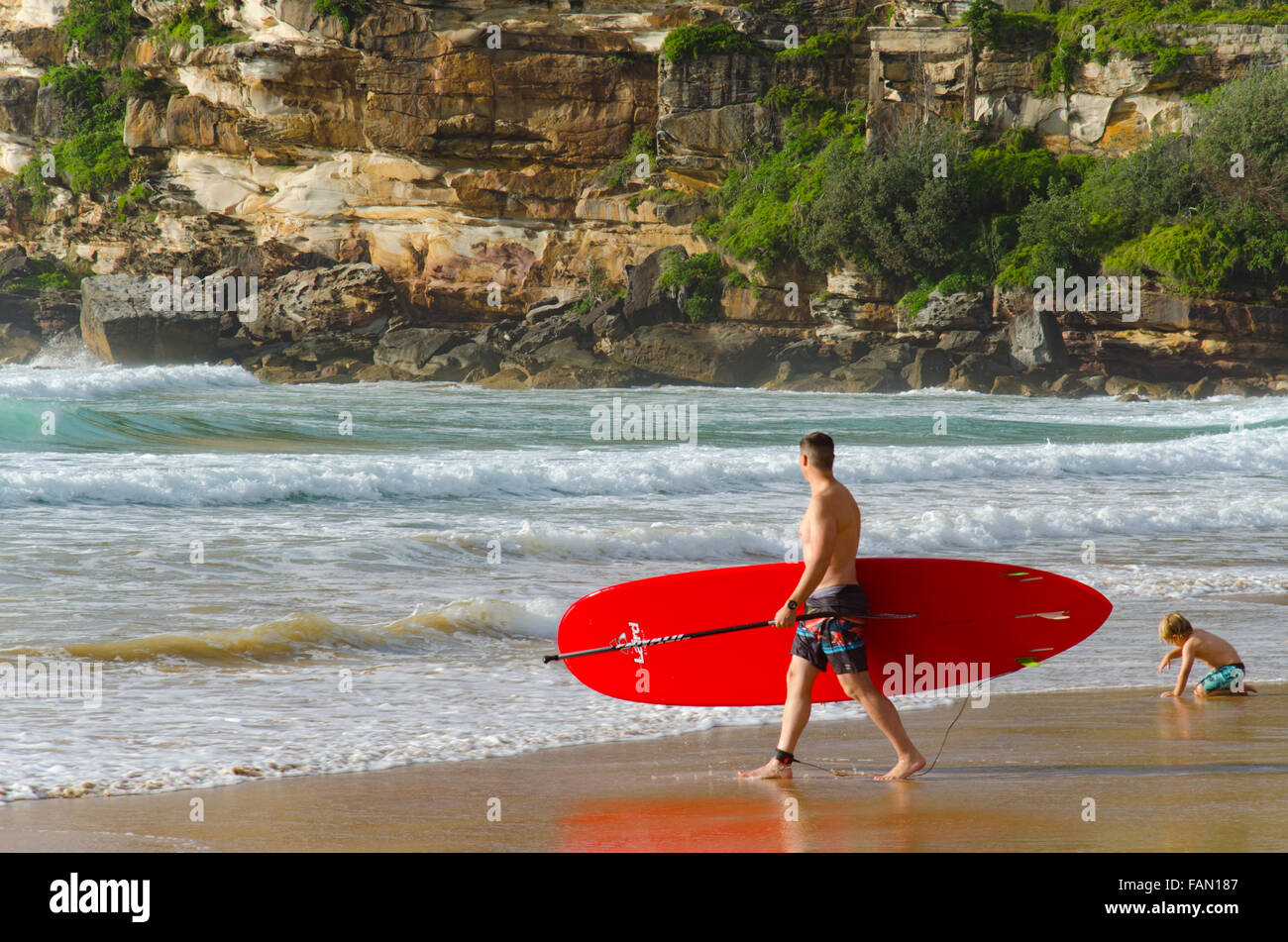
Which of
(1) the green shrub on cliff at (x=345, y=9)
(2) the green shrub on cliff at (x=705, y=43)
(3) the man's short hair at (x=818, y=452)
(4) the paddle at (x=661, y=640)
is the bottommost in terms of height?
(4) the paddle at (x=661, y=640)

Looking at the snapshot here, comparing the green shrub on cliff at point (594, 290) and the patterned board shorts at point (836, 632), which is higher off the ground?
the green shrub on cliff at point (594, 290)

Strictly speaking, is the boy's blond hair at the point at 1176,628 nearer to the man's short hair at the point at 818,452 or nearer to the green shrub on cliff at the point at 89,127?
the man's short hair at the point at 818,452

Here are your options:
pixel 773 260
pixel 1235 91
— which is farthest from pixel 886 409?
pixel 1235 91

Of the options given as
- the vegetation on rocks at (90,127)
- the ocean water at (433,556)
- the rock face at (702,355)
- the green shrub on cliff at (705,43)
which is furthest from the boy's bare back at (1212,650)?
the vegetation on rocks at (90,127)

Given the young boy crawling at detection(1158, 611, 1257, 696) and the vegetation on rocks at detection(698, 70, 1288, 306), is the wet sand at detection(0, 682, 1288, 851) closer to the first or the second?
the young boy crawling at detection(1158, 611, 1257, 696)

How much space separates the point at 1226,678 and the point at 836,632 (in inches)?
88.0

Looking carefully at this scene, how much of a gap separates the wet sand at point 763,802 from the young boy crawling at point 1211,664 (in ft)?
1.59

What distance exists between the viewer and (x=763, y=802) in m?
3.07

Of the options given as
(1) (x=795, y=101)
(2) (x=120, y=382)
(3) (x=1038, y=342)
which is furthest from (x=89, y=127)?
(3) (x=1038, y=342)

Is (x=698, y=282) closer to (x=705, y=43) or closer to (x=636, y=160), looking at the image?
(x=636, y=160)

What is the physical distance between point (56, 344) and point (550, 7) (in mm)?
21206

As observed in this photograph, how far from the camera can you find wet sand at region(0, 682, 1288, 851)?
2.67 m

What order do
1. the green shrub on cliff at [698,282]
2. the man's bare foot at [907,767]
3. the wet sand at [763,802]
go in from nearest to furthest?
the wet sand at [763,802]
the man's bare foot at [907,767]
the green shrub on cliff at [698,282]

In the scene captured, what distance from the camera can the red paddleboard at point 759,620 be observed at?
400 centimetres
